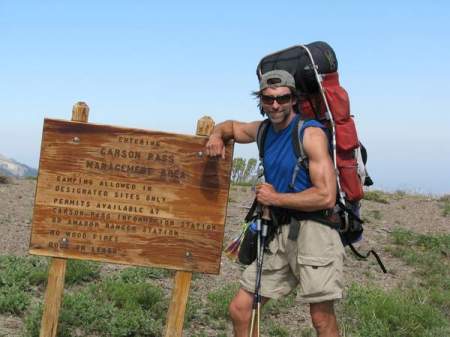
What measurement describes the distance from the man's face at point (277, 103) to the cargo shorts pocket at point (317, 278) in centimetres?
112

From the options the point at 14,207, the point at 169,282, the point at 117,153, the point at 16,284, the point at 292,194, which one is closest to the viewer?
the point at 292,194

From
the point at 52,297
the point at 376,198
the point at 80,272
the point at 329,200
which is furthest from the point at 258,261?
the point at 376,198

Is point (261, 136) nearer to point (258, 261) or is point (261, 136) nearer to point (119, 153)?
point (258, 261)

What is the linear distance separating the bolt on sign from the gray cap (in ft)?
3.26

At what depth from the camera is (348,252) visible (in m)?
10.9

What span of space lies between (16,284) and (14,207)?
5.24 metres

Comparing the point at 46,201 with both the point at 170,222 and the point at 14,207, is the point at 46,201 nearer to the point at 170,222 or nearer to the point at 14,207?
the point at 170,222

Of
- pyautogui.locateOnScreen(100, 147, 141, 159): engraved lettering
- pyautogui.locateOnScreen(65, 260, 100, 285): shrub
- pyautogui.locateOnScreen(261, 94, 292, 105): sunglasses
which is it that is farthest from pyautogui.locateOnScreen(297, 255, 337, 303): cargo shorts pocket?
pyautogui.locateOnScreen(65, 260, 100, 285): shrub

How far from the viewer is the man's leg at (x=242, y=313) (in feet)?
16.5

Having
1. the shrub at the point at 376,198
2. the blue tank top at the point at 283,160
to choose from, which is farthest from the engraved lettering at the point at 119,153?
the shrub at the point at 376,198

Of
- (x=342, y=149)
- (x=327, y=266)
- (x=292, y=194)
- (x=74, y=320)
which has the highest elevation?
(x=342, y=149)

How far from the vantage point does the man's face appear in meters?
4.69

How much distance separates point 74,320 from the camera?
21.5 feet

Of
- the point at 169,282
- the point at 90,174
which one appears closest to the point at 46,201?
the point at 90,174
